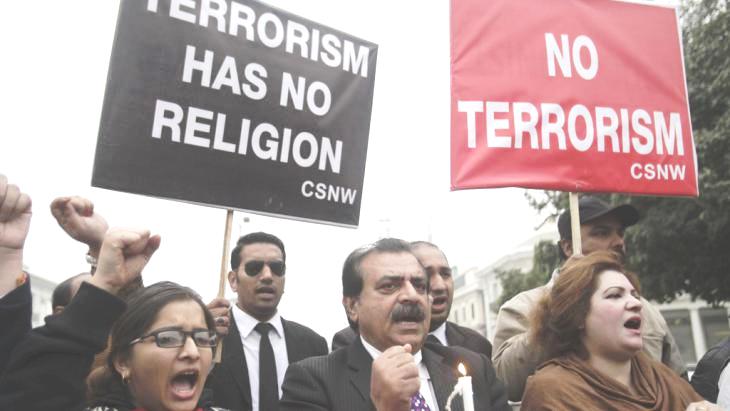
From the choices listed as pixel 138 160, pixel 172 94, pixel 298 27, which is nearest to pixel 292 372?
pixel 138 160

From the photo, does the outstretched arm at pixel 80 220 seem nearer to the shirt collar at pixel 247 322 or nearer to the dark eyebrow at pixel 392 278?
the dark eyebrow at pixel 392 278

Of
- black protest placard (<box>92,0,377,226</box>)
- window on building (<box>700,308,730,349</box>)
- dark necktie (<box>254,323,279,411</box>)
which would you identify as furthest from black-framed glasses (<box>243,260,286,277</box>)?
window on building (<box>700,308,730,349</box>)

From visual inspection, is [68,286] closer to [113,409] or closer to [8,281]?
[113,409]

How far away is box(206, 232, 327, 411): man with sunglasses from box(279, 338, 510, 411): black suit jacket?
37.6 inches

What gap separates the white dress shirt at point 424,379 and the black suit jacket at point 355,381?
0.06ft

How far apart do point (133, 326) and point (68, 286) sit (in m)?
1.70

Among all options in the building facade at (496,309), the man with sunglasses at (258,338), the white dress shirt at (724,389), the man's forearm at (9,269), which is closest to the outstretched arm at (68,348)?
the man's forearm at (9,269)

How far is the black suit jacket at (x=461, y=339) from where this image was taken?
12.4 feet

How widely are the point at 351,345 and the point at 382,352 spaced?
148mm

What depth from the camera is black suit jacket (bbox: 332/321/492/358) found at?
148 inches

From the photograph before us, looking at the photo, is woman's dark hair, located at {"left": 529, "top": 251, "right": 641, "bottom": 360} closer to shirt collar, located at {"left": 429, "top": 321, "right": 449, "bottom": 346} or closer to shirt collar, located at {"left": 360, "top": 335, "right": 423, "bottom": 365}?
shirt collar, located at {"left": 360, "top": 335, "right": 423, "bottom": 365}

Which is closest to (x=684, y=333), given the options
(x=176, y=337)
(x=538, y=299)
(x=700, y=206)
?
(x=700, y=206)

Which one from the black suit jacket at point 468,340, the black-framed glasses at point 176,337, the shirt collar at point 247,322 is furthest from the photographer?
the shirt collar at point 247,322

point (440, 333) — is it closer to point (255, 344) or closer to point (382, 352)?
point (255, 344)
